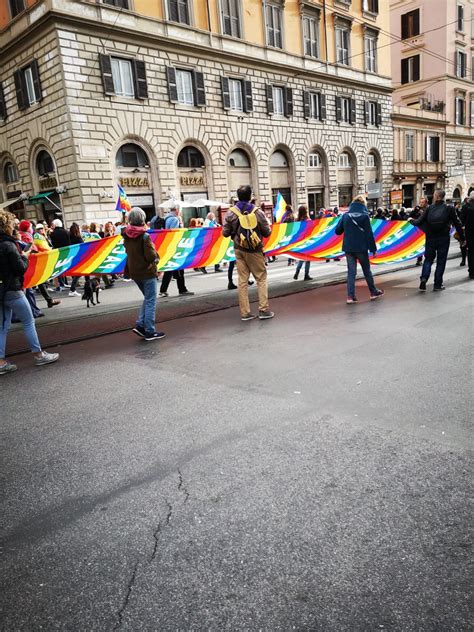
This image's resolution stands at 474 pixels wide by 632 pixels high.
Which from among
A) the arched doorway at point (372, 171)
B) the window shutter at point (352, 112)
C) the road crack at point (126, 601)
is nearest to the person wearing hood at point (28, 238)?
the road crack at point (126, 601)

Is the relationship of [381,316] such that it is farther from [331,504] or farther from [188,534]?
[188,534]

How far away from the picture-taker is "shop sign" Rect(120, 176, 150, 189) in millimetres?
22344

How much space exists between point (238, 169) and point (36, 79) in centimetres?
1154

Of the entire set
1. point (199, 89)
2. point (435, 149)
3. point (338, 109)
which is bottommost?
point (435, 149)

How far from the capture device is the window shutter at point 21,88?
2219 centimetres

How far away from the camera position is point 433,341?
5555mm

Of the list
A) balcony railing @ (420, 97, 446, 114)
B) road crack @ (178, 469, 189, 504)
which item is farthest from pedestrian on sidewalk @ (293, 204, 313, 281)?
balcony railing @ (420, 97, 446, 114)

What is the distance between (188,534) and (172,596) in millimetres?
405

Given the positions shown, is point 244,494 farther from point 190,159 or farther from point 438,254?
point 190,159

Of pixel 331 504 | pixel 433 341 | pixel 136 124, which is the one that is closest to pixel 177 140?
pixel 136 124

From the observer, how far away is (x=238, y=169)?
27.4 meters

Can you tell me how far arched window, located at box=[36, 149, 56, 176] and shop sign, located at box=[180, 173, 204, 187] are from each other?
21.5ft

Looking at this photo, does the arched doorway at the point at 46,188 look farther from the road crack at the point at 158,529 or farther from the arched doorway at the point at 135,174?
the road crack at the point at 158,529

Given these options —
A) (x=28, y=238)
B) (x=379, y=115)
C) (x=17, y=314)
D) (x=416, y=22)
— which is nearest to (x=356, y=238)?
(x=17, y=314)
